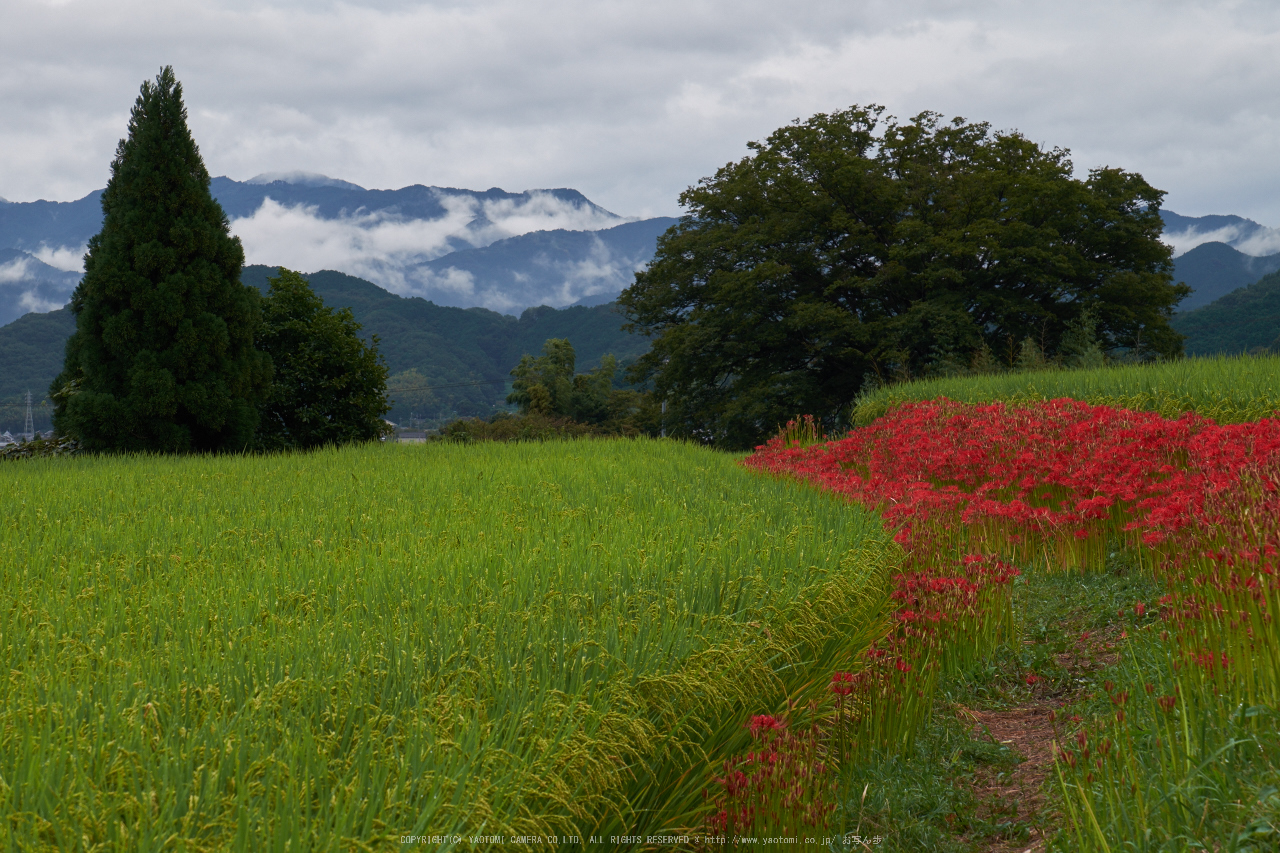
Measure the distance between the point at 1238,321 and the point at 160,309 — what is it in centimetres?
4695

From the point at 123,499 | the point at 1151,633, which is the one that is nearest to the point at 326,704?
the point at 1151,633

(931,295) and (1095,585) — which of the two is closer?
(1095,585)

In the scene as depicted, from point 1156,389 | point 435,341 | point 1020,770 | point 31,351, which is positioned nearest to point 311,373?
point 1156,389

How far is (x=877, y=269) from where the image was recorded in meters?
25.8

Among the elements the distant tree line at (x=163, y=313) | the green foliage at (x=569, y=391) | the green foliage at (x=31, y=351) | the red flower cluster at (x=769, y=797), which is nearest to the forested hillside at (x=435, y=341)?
the green foliage at (x=31, y=351)

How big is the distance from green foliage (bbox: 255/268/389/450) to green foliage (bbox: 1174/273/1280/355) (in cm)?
3475

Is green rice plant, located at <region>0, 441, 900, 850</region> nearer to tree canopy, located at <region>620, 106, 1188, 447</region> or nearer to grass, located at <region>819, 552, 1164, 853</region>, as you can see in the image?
grass, located at <region>819, 552, 1164, 853</region>

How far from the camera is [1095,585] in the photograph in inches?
250

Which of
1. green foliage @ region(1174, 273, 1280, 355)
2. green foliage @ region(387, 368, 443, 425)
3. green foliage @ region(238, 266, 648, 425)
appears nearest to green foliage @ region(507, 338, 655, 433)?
green foliage @ region(238, 266, 648, 425)

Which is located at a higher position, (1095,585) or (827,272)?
(827,272)

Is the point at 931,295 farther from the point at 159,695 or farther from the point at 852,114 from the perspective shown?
the point at 159,695

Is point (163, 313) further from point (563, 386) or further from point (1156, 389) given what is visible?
point (563, 386)

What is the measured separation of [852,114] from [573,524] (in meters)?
25.5

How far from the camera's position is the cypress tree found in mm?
13383
